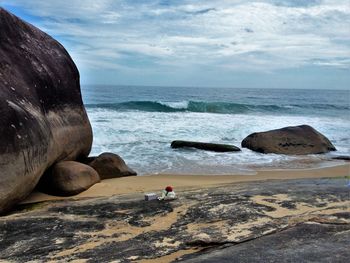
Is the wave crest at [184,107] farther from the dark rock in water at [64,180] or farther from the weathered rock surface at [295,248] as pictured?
the weathered rock surface at [295,248]

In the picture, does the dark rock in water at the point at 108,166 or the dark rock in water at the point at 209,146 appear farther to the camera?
the dark rock in water at the point at 209,146

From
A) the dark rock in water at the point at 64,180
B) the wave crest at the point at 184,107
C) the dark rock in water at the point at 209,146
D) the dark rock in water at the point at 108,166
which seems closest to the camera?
the dark rock in water at the point at 64,180

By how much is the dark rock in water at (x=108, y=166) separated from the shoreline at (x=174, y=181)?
0.62 ft

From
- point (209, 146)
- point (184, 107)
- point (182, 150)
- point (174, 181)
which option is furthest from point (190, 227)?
point (184, 107)

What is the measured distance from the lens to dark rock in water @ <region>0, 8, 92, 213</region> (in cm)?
491

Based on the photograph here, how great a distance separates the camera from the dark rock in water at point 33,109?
16.1 ft

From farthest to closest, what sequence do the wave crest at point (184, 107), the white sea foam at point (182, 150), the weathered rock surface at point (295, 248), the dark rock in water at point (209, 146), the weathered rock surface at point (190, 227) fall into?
1. the wave crest at point (184, 107)
2. the dark rock in water at point (209, 146)
3. the white sea foam at point (182, 150)
4. the weathered rock surface at point (190, 227)
5. the weathered rock surface at point (295, 248)

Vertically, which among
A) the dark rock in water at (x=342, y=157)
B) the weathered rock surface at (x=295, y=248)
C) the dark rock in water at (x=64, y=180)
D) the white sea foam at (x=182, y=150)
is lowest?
the dark rock in water at (x=342, y=157)

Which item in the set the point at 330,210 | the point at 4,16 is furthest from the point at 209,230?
the point at 4,16

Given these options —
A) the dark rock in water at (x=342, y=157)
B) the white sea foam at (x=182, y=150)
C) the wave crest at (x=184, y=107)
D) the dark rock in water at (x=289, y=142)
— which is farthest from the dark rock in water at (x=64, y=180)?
the wave crest at (x=184, y=107)

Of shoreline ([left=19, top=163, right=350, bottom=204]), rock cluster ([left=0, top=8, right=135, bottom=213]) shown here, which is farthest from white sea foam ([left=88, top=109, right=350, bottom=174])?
rock cluster ([left=0, top=8, right=135, bottom=213])

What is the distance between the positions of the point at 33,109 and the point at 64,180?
1.26m

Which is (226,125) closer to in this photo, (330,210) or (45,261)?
(330,210)

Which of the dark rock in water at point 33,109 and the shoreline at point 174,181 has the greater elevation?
the dark rock in water at point 33,109
